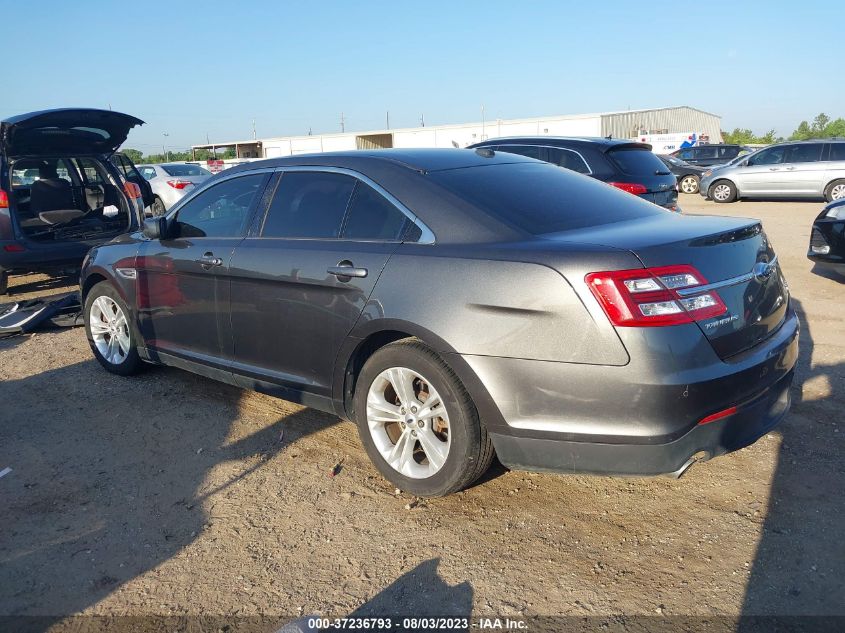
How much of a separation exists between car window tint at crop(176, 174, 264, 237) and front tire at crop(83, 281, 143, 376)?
A: 2.94 ft

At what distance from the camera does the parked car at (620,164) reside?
8.35m

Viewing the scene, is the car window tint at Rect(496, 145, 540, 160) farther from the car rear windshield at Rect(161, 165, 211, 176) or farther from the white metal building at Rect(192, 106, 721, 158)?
the white metal building at Rect(192, 106, 721, 158)

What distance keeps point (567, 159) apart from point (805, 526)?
6683mm

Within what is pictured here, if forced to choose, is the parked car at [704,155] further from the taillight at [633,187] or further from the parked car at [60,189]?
the parked car at [60,189]

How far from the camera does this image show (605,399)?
2.79 meters

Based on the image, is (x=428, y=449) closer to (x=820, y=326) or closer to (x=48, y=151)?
(x=820, y=326)

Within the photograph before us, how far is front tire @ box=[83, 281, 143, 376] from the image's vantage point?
5180mm

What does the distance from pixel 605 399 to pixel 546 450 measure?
36 centimetres

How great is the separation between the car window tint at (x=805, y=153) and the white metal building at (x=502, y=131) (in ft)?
67.4

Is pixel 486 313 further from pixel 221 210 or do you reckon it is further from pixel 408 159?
pixel 221 210

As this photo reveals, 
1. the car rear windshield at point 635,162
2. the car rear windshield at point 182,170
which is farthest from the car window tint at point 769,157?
the car rear windshield at point 182,170

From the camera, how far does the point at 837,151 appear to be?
1645 cm

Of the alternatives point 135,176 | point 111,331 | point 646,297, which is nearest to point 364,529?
point 646,297

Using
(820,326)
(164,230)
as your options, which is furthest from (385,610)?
(820,326)
